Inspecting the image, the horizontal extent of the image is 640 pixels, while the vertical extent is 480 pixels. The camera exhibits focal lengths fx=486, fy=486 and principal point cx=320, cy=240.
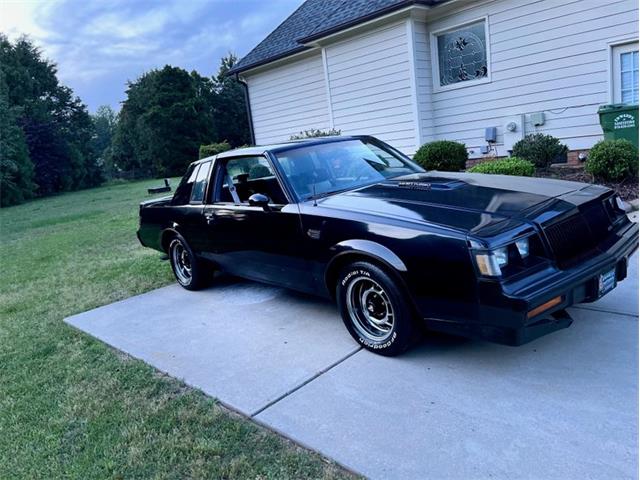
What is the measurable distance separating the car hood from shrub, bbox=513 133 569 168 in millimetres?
5028

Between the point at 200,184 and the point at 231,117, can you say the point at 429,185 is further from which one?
the point at 231,117

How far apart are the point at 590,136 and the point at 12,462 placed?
980 centimetres

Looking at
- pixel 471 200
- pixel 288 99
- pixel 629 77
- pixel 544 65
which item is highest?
pixel 288 99

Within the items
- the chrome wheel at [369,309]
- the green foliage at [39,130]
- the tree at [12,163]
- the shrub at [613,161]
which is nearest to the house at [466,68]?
the shrub at [613,161]

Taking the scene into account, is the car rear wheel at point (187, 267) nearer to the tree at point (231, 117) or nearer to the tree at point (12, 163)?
the tree at point (12, 163)

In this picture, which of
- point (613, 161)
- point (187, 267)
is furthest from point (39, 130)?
point (613, 161)

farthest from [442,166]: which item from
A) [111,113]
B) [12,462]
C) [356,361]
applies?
[111,113]

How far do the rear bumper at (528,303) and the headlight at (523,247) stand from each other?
15 cm

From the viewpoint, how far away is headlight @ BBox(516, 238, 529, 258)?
2877 millimetres

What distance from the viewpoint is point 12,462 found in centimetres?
275

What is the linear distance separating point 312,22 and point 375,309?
475 inches

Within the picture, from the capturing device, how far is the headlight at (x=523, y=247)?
2.88 m

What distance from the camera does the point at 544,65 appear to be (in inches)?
369

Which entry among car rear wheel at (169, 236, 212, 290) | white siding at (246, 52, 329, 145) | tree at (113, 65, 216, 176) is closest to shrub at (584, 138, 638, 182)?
car rear wheel at (169, 236, 212, 290)
